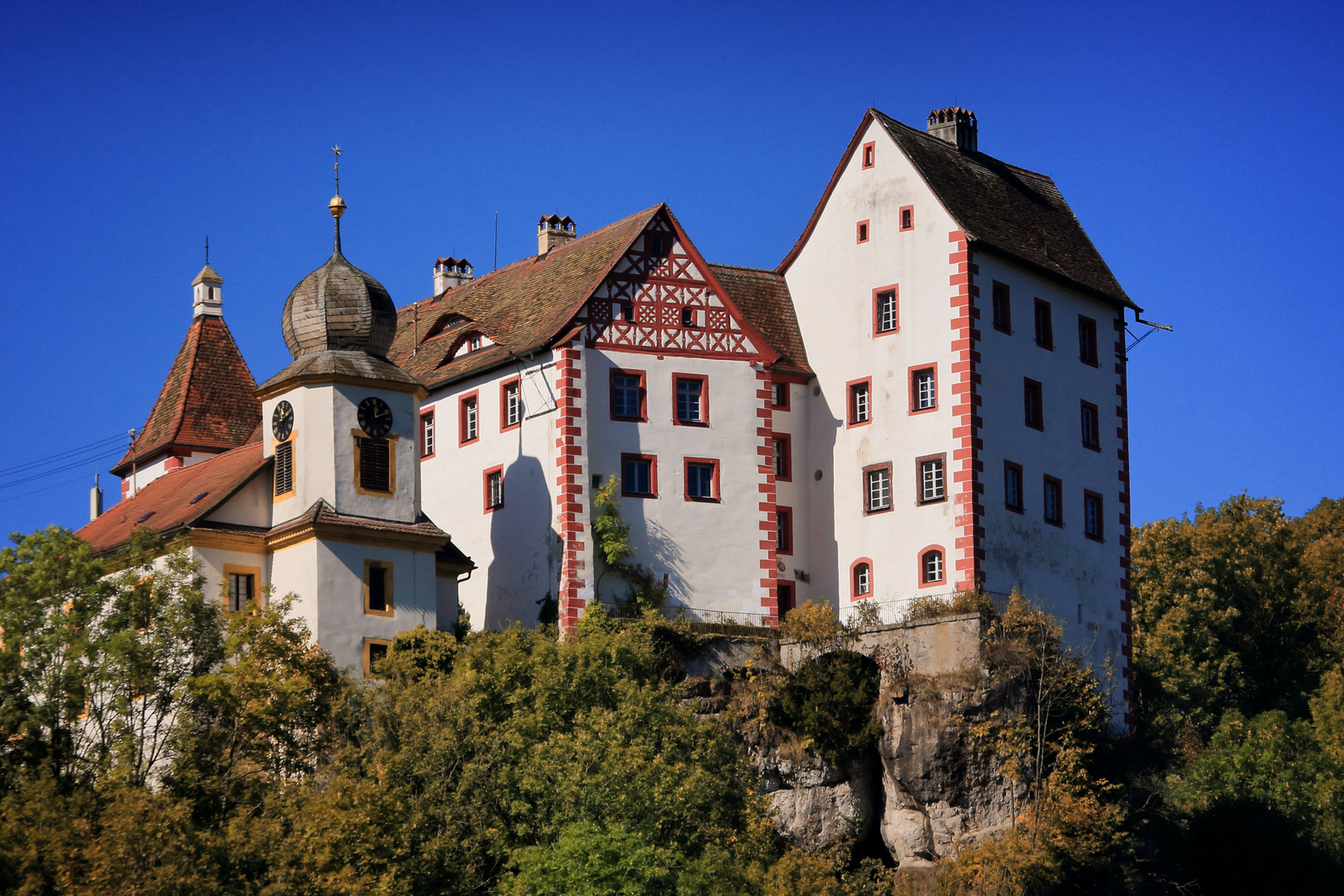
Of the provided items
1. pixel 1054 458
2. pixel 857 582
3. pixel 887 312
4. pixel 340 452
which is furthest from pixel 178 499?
pixel 1054 458

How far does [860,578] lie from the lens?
66.2 m

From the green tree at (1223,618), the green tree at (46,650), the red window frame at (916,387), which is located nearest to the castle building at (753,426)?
the red window frame at (916,387)

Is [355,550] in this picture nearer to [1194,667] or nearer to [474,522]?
[474,522]

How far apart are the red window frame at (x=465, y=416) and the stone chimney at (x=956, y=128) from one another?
56.1ft

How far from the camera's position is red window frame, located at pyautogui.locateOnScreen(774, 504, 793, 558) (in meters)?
67.8

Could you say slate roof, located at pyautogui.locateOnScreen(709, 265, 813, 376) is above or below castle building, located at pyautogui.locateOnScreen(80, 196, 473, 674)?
above

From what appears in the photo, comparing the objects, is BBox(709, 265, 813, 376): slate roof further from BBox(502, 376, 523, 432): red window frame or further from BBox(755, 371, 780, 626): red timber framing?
BBox(502, 376, 523, 432): red window frame

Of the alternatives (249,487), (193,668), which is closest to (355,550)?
(249,487)

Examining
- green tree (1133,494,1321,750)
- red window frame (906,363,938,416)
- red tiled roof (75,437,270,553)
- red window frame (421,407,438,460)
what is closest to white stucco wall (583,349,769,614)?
red window frame (906,363,938,416)

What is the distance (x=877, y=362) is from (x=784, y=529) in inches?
217

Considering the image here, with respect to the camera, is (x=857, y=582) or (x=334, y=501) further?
(x=857, y=582)

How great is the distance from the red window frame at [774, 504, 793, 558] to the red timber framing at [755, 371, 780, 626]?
0.44m

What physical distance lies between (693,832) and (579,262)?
66.3ft

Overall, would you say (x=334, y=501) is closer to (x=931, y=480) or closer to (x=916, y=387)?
(x=931, y=480)
